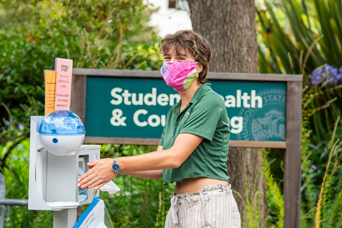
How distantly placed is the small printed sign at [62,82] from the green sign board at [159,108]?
0.92 m

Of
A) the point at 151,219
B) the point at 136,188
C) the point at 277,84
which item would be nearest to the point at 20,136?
the point at 136,188

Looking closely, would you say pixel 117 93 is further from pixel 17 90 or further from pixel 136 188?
pixel 17 90

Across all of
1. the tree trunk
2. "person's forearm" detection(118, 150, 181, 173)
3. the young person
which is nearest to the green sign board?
the tree trunk

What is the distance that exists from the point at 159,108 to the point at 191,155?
1.20 meters

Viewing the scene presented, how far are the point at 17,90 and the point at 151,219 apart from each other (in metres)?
2.10

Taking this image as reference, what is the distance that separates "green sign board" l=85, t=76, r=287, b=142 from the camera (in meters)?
3.11

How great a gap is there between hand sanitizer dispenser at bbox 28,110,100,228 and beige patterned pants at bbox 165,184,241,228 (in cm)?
53

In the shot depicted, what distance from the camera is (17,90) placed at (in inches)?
189

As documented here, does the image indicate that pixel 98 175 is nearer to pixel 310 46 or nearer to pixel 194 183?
pixel 194 183

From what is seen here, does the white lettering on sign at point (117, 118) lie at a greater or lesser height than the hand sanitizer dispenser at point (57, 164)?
greater

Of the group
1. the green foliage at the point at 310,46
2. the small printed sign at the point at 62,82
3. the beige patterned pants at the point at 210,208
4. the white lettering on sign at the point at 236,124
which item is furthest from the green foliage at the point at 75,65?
the beige patterned pants at the point at 210,208

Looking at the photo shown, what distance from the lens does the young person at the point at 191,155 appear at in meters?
1.82

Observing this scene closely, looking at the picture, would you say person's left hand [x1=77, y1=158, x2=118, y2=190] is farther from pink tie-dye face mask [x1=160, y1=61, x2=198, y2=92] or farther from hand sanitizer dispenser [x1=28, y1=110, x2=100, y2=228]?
pink tie-dye face mask [x1=160, y1=61, x2=198, y2=92]

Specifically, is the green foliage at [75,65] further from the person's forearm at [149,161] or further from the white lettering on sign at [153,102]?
the person's forearm at [149,161]
